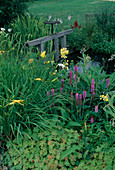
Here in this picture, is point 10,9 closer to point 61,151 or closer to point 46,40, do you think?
point 46,40

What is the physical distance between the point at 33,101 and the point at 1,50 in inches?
60.5

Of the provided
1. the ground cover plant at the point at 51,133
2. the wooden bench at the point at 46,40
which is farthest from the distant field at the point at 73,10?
the ground cover plant at the point at 51,133

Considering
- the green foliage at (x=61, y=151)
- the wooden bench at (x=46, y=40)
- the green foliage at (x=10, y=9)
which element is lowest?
the green foliage at (x=61, y=151)

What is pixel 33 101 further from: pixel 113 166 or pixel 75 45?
pixel 75 45

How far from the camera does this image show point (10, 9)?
665 centimetres

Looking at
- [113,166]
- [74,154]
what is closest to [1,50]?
[74,154]

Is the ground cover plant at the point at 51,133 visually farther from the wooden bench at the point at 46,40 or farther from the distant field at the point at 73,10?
the distant field at the point at 73,10

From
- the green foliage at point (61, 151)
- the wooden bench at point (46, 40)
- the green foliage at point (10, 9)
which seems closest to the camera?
the green foliage at point (61, 151)

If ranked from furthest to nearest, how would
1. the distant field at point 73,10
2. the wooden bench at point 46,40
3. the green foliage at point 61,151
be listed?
the distant field at point 73,10
the wooden bench at point 46,40
the green foliage at point 61,151

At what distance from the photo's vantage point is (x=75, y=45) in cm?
722

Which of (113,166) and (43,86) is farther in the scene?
(43,86)

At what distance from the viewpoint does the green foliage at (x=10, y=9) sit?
6557 millimetres

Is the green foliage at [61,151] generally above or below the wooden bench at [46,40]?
below

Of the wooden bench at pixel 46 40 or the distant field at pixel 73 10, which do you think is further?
the distant field at pixel 73 10
